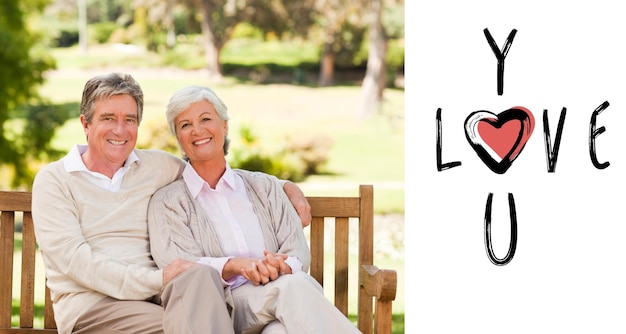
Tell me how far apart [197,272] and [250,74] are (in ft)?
56.1

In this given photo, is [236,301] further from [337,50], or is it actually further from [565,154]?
[337,50]

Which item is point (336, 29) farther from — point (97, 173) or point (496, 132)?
point (97, 173)

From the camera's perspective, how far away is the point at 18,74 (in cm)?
916

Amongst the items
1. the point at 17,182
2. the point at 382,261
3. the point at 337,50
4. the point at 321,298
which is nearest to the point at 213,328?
the point at 321,298

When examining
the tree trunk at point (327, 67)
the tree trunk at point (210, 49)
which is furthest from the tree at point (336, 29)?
the tree trunk at point (210, 49)

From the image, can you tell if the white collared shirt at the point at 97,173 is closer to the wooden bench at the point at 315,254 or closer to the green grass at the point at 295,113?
the wooden bench at the point at 315,254

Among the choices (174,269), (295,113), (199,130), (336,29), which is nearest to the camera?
(174,269)

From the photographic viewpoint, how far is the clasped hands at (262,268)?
307cm

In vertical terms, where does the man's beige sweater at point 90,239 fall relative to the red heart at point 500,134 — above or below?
below

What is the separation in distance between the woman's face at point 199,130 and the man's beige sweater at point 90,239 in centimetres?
19

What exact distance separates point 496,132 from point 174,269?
2.32 meters

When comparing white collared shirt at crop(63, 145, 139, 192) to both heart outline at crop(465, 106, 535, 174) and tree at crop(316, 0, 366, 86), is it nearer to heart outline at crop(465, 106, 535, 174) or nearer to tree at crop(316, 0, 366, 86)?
heart outline at crop(465, 106, 535, 174)

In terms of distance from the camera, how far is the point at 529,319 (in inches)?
195

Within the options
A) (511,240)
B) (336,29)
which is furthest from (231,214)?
(336,29)
